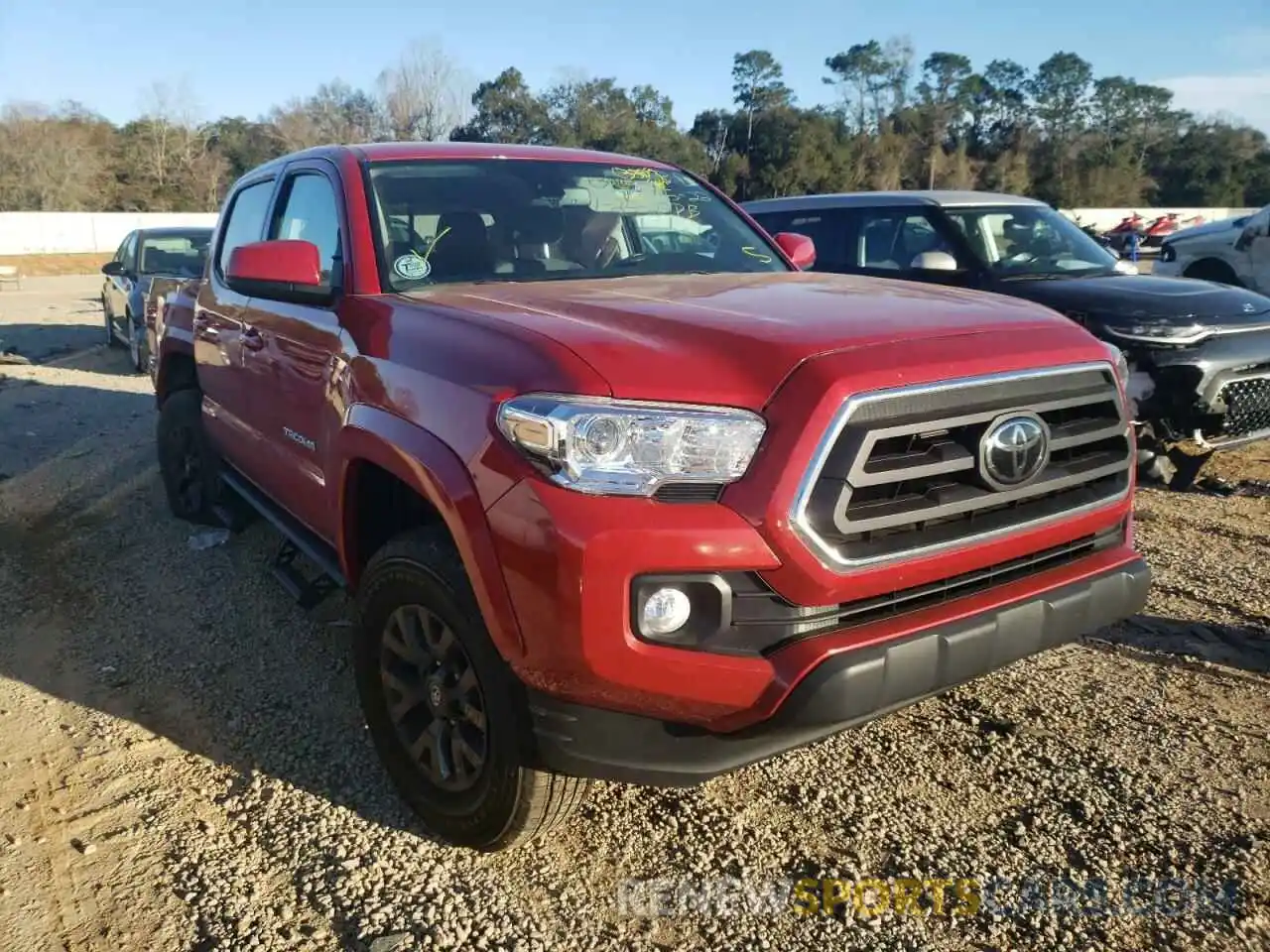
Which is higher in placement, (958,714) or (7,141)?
(7,141)

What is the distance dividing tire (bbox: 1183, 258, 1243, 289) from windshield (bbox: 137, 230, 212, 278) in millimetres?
11271

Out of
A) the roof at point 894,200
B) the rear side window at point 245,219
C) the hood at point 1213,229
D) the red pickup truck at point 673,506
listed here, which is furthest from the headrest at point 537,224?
the hood at point 1213,229

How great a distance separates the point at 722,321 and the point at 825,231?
5.50m

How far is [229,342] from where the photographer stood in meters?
4.48

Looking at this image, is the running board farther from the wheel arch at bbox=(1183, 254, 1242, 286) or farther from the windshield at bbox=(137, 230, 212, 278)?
the wheel arch at bbox=(1183, 254, 1242, 286)

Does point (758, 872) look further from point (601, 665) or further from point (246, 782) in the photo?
point (246, 782)

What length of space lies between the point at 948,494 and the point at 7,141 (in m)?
67.1

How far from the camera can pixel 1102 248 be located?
291 inches

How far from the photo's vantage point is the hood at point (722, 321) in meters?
2.31

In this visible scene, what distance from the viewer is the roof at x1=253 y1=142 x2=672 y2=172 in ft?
12.3

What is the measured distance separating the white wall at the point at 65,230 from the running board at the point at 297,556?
3863cm

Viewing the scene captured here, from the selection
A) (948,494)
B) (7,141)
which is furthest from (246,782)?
(7,141)

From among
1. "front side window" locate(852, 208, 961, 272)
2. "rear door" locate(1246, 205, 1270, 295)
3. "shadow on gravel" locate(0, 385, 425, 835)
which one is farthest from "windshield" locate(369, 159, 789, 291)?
"rear door" locate(1246, 205, 1270, 295)

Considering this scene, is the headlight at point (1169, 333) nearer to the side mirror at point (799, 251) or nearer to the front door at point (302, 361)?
the side mirror at point (799, 251)
